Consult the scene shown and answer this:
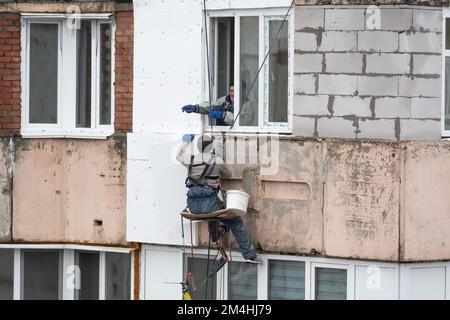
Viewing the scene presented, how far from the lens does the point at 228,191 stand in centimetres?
1364

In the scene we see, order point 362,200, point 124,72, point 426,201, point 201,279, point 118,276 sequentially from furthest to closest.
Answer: point 118,276 < point 124,72 < point 201,279 < point 362,200 < point 426,201

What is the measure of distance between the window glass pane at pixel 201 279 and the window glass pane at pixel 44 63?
259 cm

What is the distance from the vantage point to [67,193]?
49.3 feet

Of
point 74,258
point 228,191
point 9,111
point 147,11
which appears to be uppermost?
point 147,11

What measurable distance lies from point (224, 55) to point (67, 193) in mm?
2701

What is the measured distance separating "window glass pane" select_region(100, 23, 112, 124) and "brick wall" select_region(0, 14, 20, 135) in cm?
105

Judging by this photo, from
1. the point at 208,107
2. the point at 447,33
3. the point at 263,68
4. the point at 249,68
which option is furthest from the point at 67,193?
the point at 447,33

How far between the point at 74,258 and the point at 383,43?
16.1 ft

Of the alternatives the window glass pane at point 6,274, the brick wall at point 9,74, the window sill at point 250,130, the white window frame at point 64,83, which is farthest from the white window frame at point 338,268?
the brick wall at point 9,74

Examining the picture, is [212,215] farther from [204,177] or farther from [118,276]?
[118,276]

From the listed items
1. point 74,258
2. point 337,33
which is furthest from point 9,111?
point 337,33

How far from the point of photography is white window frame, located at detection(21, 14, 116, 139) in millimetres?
14997

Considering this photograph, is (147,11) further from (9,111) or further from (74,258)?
(74,258)

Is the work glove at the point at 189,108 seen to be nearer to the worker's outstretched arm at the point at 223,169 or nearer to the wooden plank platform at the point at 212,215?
the worker's outstretched arm at the point at 223,169
